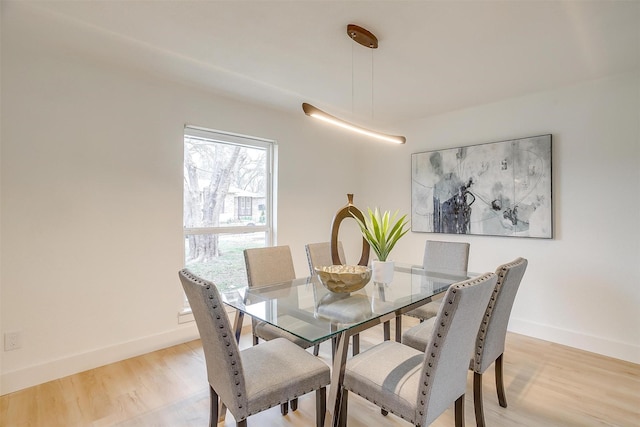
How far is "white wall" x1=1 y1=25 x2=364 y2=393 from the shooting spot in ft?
7.54

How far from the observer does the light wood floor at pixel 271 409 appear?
1.95 m

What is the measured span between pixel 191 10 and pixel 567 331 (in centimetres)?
401

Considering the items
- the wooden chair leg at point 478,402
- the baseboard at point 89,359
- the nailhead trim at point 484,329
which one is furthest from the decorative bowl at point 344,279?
the baseboard at point 89,359

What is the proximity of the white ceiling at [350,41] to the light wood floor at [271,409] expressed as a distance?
2.42 meters

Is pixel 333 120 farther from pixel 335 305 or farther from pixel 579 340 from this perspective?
pixel 579 340

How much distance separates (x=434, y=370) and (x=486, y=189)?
2705mm

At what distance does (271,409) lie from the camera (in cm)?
211

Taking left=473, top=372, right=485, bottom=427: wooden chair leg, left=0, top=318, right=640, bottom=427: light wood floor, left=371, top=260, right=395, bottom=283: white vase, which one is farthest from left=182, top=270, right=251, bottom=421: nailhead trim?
left=371, top=260, right=395, bottom=283: white vase

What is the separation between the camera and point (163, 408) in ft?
6.77

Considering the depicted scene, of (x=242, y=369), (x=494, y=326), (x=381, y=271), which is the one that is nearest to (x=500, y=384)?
(x=494, y=326)

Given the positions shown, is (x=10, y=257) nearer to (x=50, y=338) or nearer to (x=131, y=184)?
(x=50, y=338)

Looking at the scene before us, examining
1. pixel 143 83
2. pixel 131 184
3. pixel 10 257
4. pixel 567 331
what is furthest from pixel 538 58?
pixel 10 257

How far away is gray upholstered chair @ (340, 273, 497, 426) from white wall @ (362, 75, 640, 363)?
219 cm

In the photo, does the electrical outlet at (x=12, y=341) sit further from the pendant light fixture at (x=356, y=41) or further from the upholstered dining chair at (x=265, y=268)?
the pendant light fixture at (x=356, y=41)
